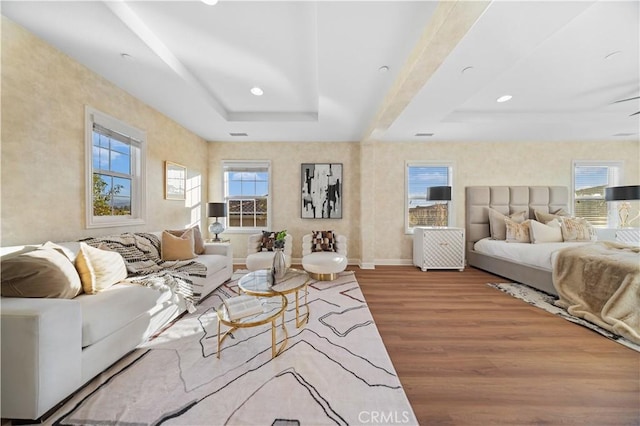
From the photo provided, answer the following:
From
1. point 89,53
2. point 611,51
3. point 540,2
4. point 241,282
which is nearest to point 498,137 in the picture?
point 611,51

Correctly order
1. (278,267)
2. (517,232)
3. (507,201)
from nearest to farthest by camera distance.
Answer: (278,267), (517,232), (507,201)

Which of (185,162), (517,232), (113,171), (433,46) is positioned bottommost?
(517,232)

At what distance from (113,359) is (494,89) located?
15.7ft

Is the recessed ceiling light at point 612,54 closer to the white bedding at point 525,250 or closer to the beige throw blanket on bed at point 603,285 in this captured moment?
the beige throw blanket on bed at point 603,285

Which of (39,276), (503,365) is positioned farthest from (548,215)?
(39,276)

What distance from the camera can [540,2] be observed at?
1420 millimetres

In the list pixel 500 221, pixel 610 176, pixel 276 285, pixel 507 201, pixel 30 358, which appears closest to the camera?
pixel 30 358

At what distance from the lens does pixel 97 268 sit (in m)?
1.83

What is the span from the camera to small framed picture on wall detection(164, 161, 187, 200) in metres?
3.50

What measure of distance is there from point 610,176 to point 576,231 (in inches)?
86.8

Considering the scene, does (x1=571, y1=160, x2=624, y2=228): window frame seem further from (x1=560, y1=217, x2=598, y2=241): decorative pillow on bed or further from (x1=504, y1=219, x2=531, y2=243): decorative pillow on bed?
(x1=504, y1=219, x2=531, y2=243): decorative pillow on bed

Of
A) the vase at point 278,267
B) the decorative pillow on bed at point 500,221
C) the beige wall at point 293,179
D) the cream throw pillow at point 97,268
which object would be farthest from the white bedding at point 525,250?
the cream throw pillow at point 97,268

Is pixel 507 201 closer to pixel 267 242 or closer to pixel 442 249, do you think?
pixel 442 249

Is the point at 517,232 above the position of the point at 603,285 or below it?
above
